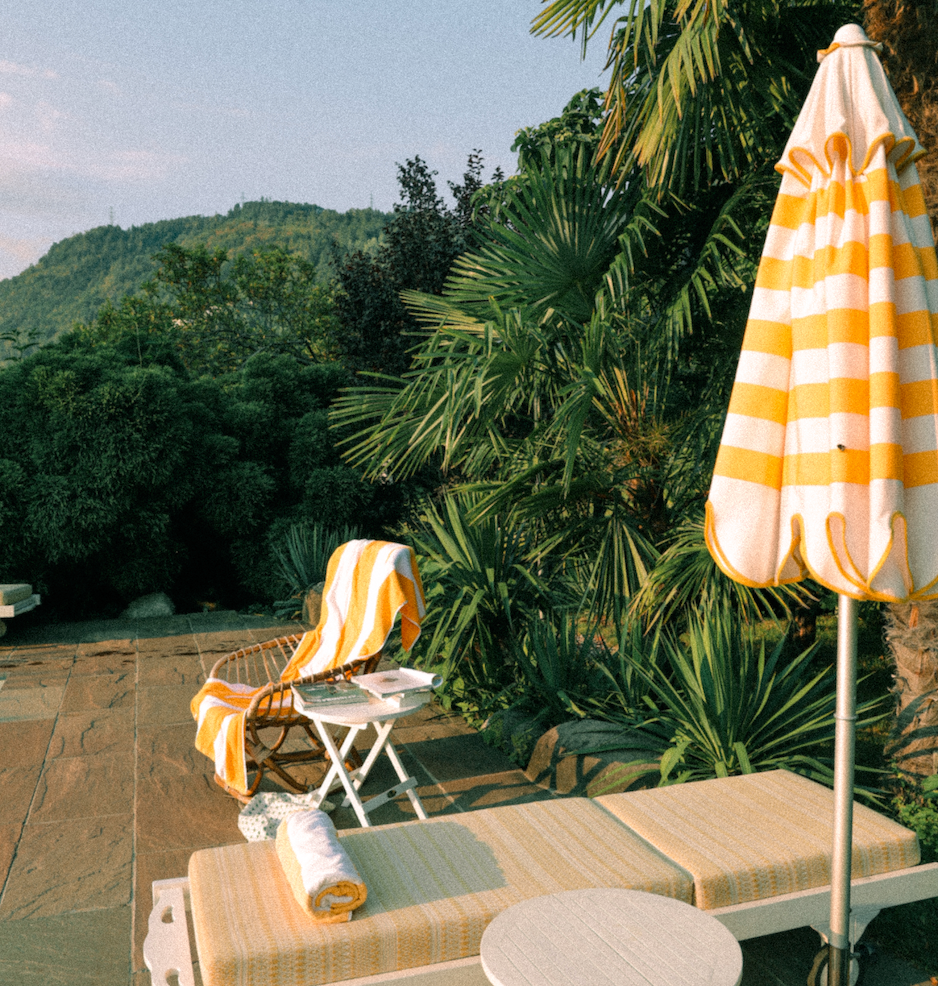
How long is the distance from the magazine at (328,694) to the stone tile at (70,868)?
2.89ft

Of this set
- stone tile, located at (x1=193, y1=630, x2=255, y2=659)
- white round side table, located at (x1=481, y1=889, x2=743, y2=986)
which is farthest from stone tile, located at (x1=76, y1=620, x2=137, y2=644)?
white round side table, located at (x1=481, y1=889, x2=743, y2=986)

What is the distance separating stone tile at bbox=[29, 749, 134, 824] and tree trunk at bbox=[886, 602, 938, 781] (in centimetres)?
327

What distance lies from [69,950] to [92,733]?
2359 mm

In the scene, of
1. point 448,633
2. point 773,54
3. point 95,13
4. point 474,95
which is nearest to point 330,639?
point 448,633

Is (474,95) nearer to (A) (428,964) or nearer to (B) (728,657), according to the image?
(B) (728,657)

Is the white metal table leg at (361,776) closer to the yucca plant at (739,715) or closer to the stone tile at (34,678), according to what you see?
the yucca plant at (739,715)

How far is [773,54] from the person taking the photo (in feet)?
13.6

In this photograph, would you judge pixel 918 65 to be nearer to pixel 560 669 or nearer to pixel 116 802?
pixel 560 669

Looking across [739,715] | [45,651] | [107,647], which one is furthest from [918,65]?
[45,651]

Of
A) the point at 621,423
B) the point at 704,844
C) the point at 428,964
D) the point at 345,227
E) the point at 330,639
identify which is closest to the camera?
the point at 428,964

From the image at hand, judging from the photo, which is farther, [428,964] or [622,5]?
[622,5]

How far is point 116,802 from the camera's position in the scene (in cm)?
387

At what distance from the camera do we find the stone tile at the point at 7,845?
3.24 metres

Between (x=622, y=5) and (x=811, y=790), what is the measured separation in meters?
3.46
